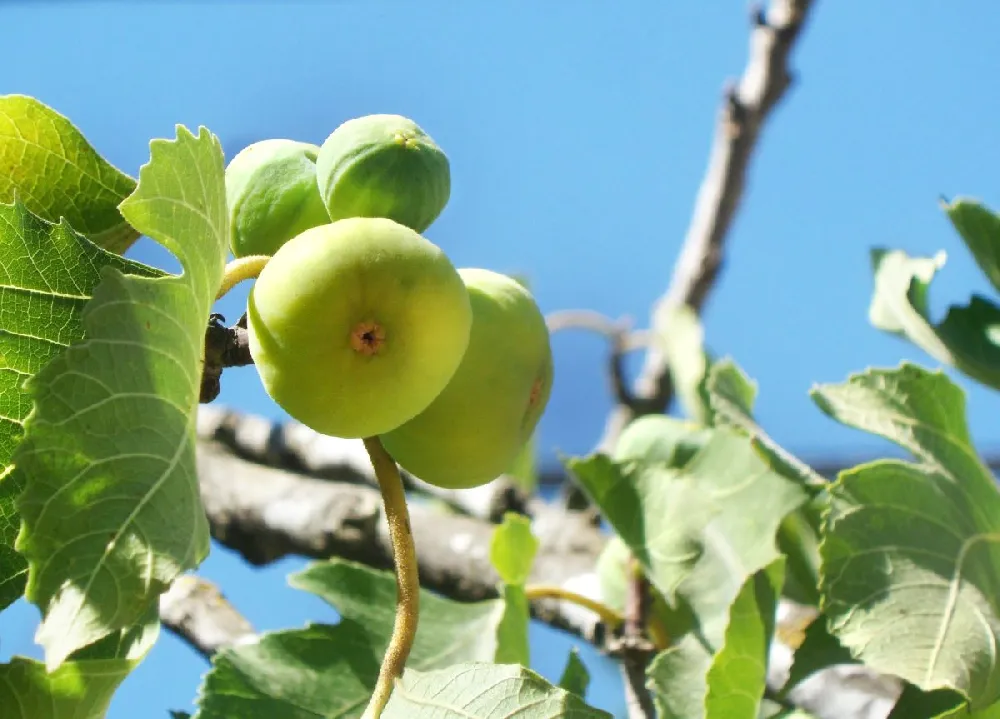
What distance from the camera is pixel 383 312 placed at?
0.89m

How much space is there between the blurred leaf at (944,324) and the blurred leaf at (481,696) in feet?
2.82

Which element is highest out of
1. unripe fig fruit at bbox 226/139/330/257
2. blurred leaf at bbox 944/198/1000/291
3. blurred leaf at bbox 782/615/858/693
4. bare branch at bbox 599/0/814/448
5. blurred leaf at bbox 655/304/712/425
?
bare branch at bbox 599/0/814/448

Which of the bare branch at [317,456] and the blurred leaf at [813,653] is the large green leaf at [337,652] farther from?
the bare branch at [317,456]

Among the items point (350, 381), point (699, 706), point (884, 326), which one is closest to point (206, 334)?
point (350, 381)

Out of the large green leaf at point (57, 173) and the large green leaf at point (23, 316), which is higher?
the large green leaf at point (57, 173)

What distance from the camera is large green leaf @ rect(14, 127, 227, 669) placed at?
81 centimetres

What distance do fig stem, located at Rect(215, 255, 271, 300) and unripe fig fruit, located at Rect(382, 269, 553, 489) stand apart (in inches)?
7.9

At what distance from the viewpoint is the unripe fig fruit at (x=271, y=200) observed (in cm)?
107

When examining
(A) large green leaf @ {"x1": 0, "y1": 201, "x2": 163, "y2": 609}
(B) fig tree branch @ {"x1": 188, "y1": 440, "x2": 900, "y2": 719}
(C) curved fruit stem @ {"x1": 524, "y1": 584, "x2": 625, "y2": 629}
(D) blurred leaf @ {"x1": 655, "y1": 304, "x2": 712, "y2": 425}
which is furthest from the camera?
(D) blurred leaf @ {"x1": 655, "y1": 304, "x2": 712, "y2": 425}

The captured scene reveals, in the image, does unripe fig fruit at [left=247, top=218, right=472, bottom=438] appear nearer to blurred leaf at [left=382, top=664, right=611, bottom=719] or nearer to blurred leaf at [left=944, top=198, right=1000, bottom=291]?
blurred leaf at [left=382, top=664, right=611, bottom=719]

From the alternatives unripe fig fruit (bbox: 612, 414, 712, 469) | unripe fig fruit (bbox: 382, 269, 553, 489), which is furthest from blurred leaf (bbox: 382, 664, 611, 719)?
unripe fig fruit (bbox: 612, 414, 712, 469)

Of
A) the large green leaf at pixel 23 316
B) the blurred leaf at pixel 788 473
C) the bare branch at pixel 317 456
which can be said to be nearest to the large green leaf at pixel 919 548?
the blurred leaf at pixel 788 473

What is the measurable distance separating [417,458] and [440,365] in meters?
0.14

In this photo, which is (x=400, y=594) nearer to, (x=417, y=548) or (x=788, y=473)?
(x=788, y=473)
